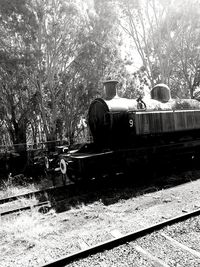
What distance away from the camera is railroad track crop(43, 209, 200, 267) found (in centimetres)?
333

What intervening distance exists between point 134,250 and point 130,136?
4995 millimetres

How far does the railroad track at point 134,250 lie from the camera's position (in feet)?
10.9

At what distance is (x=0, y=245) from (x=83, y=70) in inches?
557

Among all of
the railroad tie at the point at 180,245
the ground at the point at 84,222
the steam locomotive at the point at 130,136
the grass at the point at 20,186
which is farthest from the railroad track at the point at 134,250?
the grass at the point at 20,186

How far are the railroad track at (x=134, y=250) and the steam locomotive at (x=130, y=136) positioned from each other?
11.0 feet

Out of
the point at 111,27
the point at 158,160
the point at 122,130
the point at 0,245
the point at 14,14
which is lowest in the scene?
the point at 0,245

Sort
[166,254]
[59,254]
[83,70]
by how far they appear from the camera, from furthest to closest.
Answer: [83,70] < [59,254] < [166,254]

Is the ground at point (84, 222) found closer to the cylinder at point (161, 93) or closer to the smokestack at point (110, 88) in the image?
the smokestack at point (110, 88)

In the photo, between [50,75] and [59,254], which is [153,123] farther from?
[50,75]

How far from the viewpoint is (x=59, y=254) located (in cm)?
370

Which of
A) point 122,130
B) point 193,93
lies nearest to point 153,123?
point 122,130

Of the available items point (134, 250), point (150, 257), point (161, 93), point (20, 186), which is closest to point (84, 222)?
point (134, 250)

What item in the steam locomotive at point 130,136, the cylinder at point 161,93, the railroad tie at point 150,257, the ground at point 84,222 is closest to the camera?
the railroad tie at point 150,257

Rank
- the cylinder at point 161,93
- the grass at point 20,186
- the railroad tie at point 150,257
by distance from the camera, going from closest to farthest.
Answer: the railroad tie at point 150,257, the grass at point 20,186, the cylinder at point 161,93
